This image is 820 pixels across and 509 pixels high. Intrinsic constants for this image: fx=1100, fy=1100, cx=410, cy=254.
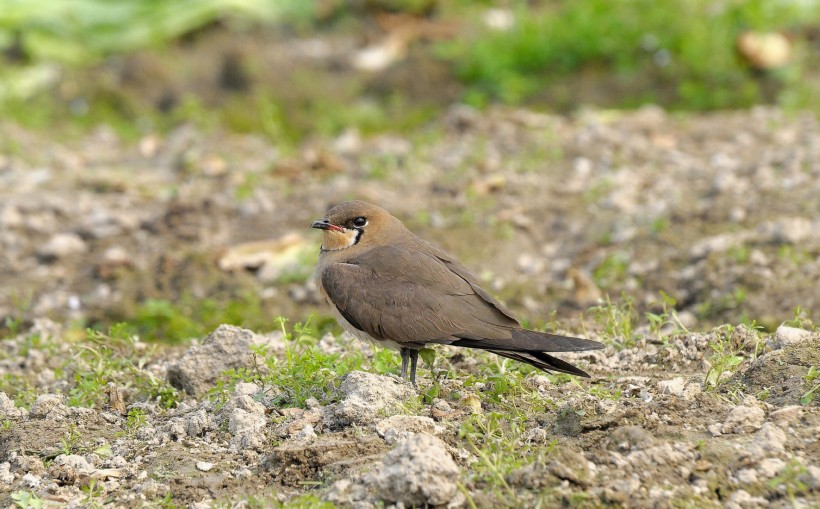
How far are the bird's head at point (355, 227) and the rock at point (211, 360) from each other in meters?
0.69

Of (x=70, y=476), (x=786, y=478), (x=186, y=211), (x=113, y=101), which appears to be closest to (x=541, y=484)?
(x=786, y=478)

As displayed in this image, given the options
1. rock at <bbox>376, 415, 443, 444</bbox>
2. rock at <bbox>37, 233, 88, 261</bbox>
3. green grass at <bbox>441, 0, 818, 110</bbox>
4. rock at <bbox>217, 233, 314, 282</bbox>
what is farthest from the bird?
green grass at <bbox>441, 0, 818, 110</bbox>

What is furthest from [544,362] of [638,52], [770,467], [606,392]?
[638,52]

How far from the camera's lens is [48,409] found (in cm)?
483

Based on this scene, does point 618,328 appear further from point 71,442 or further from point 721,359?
point 71,442

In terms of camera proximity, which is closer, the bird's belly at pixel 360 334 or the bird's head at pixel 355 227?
the bird's belly at pixel 360 334

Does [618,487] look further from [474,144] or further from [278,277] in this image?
[474,144]

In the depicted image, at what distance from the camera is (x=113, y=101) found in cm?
1170

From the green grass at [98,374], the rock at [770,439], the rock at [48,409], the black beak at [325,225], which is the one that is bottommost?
the green grass at [98,374]

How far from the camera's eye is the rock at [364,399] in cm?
438

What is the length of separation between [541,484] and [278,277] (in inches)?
155

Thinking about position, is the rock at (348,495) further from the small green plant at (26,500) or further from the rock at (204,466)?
the small green plant at (26,500)

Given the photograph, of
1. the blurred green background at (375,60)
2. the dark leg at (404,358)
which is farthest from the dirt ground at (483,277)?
the blurred green background at (375,60)

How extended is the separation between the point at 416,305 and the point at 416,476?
4.36ft
